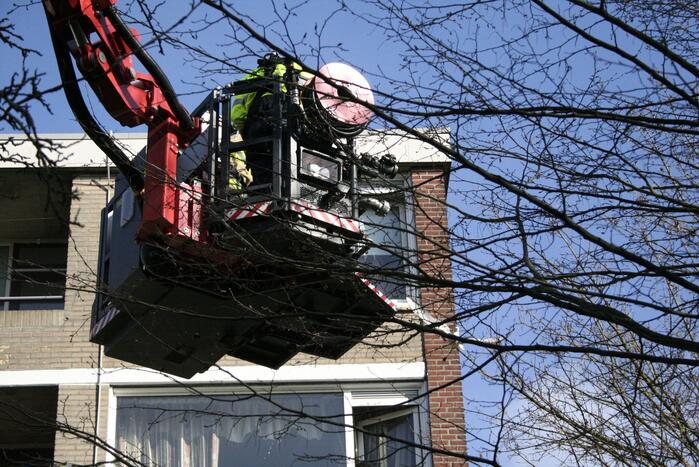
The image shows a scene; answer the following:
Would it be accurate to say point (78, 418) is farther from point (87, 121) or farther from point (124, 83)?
point (87, 121)

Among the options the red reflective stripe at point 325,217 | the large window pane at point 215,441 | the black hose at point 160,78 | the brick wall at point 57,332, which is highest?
the black hose at point 160,78

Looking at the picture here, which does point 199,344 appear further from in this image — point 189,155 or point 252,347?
point 189,155

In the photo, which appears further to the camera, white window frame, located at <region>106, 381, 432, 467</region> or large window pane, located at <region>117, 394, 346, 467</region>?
white window frame, located at <region>106, 381, 432, 467</region>

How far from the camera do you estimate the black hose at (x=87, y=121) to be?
9.18 m

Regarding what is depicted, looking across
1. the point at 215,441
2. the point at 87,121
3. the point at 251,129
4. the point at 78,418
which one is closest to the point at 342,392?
the point at 215,441

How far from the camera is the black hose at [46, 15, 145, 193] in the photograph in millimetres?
9180

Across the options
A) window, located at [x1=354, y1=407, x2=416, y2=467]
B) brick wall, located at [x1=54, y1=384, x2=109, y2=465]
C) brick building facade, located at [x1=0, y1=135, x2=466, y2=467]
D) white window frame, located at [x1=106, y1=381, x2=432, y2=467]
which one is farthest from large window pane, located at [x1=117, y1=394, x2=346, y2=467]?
window, located at [x1=354, y1=407, x2=416, y2=467]

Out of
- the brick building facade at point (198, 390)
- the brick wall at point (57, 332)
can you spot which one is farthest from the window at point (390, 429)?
the brick wall at point (57, 332)

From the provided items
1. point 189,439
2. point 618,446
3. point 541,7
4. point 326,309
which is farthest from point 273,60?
point 189,439

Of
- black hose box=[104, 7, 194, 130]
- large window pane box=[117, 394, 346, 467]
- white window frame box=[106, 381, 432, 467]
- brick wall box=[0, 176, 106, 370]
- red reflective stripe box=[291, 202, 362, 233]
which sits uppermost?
black hose box=[104, 7, 194, 130]

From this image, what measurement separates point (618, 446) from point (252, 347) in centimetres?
353

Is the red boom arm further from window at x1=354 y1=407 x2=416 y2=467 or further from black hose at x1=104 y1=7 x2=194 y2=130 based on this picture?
window at x1=354 y1=407 x2=416 y2=467

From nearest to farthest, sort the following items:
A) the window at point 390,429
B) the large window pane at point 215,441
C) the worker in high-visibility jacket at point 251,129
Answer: the worker in high-visibility jacket at point 251,129
the large window pane at point 215,441
the window at point 390,429

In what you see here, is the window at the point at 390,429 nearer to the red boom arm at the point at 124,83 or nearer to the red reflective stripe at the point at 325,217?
the red boom arm at the point at 124,83
